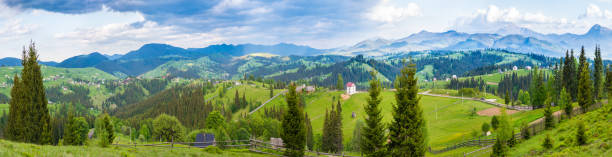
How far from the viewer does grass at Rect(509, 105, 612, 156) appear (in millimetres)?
29763

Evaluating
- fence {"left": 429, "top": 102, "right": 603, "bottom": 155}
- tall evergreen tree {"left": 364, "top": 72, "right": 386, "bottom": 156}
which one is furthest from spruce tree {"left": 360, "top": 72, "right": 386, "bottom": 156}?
fence {"left": 429, "top": 102, "right": 603, "bottom": 155}

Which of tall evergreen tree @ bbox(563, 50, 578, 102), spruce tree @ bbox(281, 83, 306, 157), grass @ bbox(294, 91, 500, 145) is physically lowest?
grass @ bbox(294, 91, 500, 145)

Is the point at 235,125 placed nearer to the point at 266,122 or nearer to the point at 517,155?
the point at 266,122

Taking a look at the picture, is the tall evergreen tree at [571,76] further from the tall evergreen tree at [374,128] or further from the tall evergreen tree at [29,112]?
the tall evergreen tree at [29,112]

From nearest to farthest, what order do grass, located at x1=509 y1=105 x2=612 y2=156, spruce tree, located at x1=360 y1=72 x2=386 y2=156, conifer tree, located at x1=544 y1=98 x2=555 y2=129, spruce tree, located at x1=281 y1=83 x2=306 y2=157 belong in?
grass, located at x1=509 y1=105 x2=612 y2=156
spruce tree, located at x1=360 y1=72 x2=386 y2=156
spruce tree, located at x1=281 y1=83 x2=306 y2=157
conifer tree, located at x1=544 y1=98 x2=555 y2=129

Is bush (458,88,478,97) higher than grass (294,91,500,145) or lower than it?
higher

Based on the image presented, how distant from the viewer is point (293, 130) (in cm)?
4394

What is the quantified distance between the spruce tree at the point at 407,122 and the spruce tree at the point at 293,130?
14.0 metres

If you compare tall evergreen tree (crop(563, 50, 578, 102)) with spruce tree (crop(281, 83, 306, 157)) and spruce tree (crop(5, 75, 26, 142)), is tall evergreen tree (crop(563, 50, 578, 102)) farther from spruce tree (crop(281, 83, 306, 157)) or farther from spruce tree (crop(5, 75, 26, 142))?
spruce tree (crop(5, 75, 26, 142))

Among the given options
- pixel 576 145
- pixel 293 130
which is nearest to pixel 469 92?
pixel 576 145

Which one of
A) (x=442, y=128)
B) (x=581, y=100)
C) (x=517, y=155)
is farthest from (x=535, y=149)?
(x=442, y=128)

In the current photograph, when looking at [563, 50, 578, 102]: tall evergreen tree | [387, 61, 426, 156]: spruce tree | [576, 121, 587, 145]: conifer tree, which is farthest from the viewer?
[563, 50, 578, 102]: tall evergreen tree

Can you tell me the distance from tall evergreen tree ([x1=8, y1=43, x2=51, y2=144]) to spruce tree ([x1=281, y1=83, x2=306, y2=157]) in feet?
96.3

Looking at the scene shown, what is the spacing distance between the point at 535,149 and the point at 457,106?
3190 inches
